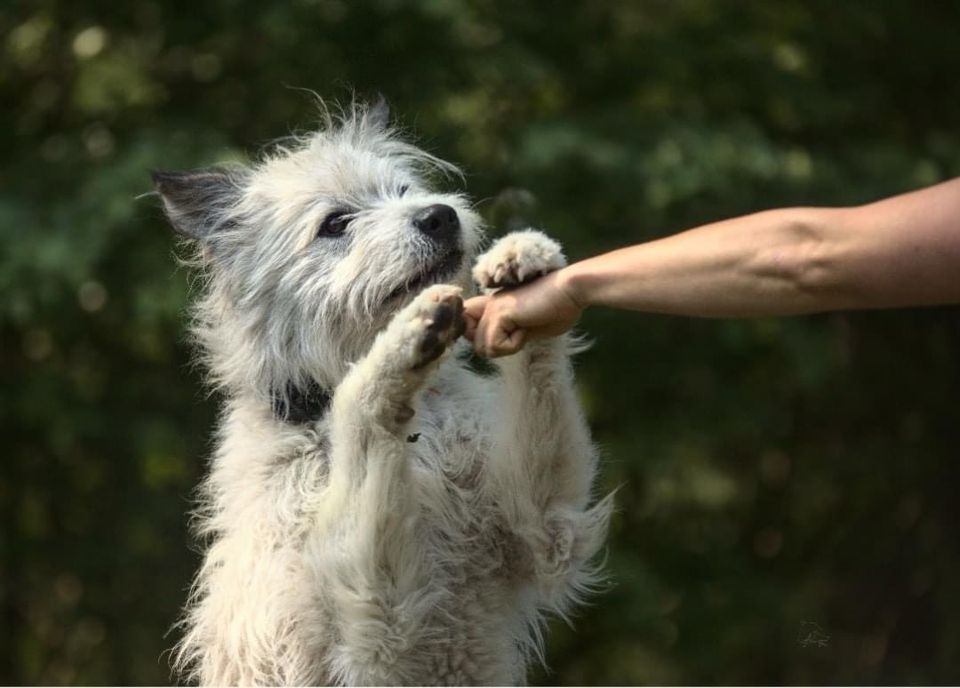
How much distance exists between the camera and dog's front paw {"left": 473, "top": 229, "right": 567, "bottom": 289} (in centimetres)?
387

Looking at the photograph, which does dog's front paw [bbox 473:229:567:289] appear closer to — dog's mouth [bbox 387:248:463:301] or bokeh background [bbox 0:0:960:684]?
dog's mouth [bbox 387:248:463:301]

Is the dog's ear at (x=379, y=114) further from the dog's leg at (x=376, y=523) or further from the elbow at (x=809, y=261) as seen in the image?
the elbow at (x=809, y=261)

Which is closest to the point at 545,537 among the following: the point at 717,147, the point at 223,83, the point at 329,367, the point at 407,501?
the point at 407,501

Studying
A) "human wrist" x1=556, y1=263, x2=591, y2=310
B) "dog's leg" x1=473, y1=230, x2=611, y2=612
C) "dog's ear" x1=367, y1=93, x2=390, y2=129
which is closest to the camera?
"human wrist" x1=556, y1=263, x2=591, y2=310

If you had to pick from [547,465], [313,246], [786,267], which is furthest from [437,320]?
[313,246]

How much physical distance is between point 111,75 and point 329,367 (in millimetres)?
4292

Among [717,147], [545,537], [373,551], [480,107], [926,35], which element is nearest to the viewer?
[373,551]

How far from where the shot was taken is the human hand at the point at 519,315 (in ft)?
12.3

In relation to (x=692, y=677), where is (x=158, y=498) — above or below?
above

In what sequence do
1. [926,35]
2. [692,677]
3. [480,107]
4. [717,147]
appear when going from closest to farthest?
[717,147]
[480,107]
[926,35]
[692,677]

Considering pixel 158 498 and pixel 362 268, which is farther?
pixel 158 498

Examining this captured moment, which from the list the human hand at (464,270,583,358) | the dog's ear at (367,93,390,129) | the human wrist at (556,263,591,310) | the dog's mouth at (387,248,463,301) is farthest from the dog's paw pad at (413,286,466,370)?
the dog's ear at (367,93,390,129)

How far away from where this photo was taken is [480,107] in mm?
7898

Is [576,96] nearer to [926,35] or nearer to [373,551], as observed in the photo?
[926,35]
